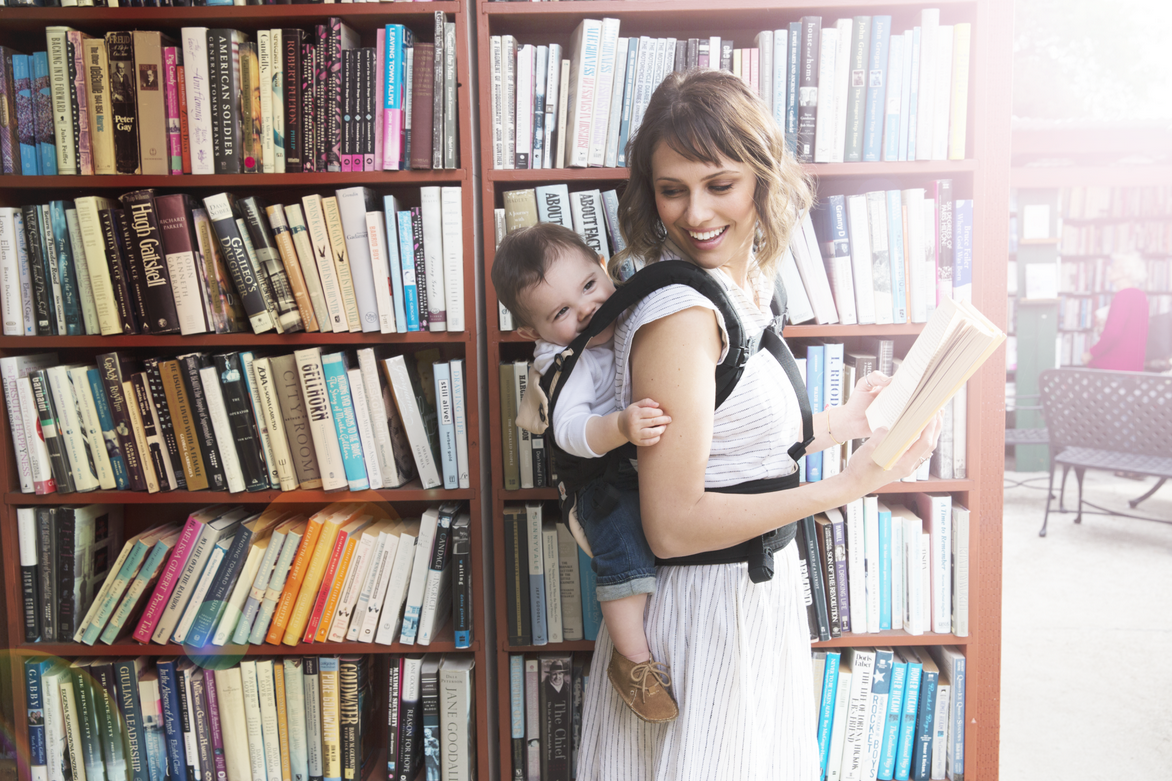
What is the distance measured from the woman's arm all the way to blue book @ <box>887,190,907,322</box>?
68 centimetres

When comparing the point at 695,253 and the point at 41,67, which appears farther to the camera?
the point at 41,67

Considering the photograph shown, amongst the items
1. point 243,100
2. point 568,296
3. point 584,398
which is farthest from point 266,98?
point 584,398

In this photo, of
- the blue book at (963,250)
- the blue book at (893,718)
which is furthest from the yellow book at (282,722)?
the blue book at (963,250)

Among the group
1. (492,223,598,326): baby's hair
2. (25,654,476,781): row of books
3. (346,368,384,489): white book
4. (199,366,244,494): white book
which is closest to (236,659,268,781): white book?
(25,654,476,781): row of books

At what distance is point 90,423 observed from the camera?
162 centimetres

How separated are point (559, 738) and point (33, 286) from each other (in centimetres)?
171

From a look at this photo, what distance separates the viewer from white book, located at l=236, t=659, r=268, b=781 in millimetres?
1653

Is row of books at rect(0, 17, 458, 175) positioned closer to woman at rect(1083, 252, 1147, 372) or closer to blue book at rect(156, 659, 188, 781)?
blue book at rect(156, 659, 188, 781)

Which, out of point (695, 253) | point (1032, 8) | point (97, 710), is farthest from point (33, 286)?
point (1032, 8)

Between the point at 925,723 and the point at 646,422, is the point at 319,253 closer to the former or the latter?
the point at 646,422

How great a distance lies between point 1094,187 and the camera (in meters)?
6.75

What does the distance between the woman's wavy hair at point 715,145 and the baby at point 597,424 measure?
141mm

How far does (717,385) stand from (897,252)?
2.79ft

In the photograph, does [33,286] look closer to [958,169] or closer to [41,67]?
[41,67]
